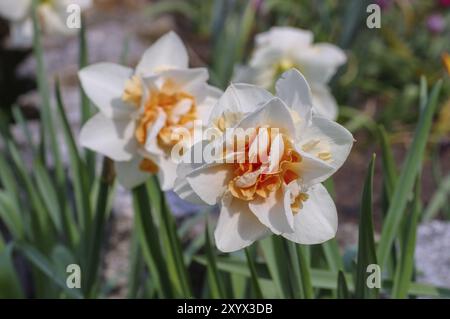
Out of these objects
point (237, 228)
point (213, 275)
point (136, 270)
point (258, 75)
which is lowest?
point (136, 270)

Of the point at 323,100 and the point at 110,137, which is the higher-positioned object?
the point at 110,137

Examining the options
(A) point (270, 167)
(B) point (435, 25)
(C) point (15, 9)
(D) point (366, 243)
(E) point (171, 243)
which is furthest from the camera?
(B) point (435, 25)

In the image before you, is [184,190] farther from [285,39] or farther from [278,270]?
[285,39]

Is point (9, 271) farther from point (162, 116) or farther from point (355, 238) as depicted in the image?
point (355, 238)

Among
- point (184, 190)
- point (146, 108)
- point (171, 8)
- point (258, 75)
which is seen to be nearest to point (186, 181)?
point (184, 190)

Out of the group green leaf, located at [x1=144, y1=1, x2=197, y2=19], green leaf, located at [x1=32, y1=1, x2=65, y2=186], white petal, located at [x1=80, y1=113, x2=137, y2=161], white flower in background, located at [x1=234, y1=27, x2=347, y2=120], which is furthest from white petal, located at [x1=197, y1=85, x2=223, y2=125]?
green leaf, located at [x1=144, y1=1, x2=197, y2=19]

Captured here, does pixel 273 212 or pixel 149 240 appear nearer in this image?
pixel 273 212

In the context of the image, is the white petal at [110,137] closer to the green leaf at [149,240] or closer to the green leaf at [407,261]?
the green leaf at [149,240]

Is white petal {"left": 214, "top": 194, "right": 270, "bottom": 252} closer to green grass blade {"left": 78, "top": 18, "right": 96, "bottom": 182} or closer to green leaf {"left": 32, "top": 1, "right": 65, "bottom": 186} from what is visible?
green grass blade {"left": 78, "top": 18, "right": 96, "bottom": 182}
